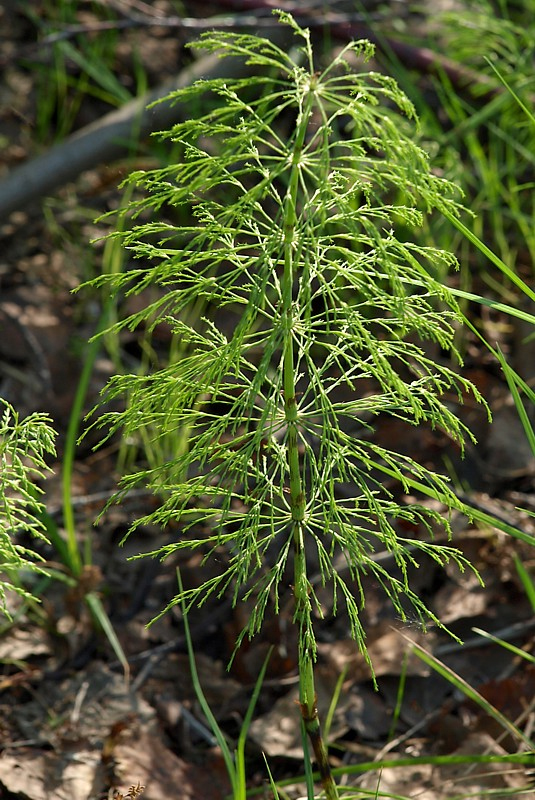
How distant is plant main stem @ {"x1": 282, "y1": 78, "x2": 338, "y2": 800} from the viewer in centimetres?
132

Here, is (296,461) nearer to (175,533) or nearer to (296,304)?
(296,304)

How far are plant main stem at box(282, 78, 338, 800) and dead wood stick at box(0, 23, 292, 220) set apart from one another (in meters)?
2.28

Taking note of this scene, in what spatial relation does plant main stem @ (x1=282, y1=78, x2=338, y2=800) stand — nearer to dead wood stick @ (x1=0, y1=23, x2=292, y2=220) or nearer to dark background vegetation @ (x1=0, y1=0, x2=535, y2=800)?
dark background vegetation @ (x1=0, y1=0, x2=535, y2=800)

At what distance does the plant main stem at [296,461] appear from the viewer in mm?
1323

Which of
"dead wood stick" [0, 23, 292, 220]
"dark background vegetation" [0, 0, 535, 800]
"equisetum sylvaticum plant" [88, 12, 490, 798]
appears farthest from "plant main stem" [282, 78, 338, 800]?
"dead wood stick" [0, 23, 292, 220]

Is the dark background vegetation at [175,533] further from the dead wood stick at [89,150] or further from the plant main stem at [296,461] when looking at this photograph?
the plant main stem at [296,461]

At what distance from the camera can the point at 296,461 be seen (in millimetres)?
1486

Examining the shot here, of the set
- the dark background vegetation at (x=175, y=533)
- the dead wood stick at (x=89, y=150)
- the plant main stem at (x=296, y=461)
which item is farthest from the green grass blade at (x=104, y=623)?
the dead wood stick at (x=89, y=150)

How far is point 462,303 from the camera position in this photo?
10.7ft

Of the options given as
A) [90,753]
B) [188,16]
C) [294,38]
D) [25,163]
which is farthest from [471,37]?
[90,753]

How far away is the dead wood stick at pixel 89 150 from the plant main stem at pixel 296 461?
7.49ft

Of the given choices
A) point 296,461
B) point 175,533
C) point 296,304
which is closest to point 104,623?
point 175,533

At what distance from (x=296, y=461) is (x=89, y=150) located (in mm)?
2630

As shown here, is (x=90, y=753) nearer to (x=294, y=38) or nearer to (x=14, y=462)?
(x=14, y=462)
